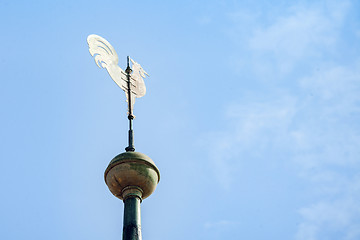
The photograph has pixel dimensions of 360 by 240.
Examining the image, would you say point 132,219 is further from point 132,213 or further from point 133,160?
point 133,160

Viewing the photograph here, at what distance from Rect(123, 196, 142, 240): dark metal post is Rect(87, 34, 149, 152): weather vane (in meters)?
1.91

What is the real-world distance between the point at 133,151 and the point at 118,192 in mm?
831

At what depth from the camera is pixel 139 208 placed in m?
8.62

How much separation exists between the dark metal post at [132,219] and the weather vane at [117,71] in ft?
6.28

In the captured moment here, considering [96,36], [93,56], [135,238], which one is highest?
[96,36]

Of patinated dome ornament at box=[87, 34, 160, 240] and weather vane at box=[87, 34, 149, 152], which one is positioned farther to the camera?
weather vane at box=[87, 34, 149, 152]

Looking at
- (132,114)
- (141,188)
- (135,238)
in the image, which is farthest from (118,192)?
(132,114)

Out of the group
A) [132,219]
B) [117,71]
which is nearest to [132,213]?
[132,219]

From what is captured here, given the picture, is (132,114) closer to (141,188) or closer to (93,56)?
(93,56)

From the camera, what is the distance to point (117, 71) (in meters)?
10.9

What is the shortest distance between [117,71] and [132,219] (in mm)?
3842

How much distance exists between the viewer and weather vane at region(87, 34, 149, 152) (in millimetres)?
10594

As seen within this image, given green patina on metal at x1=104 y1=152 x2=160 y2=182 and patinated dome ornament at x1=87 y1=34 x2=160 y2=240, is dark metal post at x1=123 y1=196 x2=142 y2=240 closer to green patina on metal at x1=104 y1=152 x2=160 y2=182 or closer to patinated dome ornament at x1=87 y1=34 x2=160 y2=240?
patinated dome ornament at x1=87 y1=34 x2=160 y2=240

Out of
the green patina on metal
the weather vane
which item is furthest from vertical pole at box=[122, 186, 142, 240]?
the weather vane
